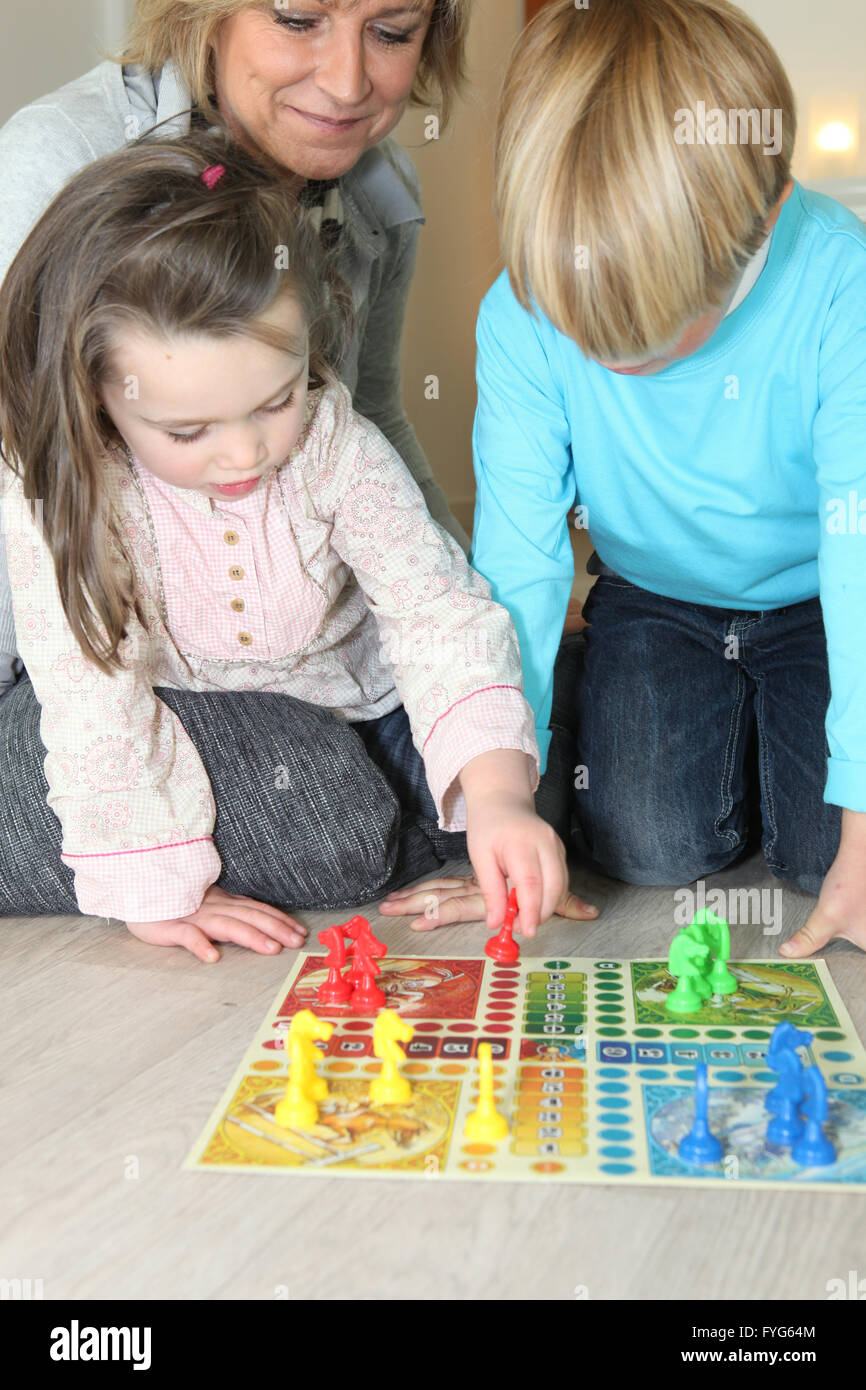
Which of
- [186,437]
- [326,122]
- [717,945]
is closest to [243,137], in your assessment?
[326,122]

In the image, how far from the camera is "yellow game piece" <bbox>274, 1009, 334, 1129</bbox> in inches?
31.4

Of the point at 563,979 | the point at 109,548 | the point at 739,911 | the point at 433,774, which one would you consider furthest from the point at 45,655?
the point at 739,911

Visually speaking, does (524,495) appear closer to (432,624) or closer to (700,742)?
(432,624)

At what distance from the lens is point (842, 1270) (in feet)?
2.23

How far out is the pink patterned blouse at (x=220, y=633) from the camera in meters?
1.05

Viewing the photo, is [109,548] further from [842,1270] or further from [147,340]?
[842,1270]

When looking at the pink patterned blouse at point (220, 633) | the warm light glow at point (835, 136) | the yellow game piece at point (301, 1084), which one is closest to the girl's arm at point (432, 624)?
the pink patterned blouse at point (220, 633)

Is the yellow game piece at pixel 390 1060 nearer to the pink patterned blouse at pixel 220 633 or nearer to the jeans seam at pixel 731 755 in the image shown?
the pink patterned blouse at pixel 220 633

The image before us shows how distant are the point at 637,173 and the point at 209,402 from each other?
31 cm

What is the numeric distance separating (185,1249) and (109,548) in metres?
0.53

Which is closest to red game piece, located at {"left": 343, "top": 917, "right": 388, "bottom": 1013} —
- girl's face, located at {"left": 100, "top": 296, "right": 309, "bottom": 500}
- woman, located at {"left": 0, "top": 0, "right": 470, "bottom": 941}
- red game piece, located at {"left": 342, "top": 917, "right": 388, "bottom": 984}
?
red game piece, located at {"left": 342, "top": 917, "right": 388, "bottom": 984}

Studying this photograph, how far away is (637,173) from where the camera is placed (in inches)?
34.0

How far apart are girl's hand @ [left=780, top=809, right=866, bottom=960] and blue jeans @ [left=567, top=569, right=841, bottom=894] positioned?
0.15 meters
